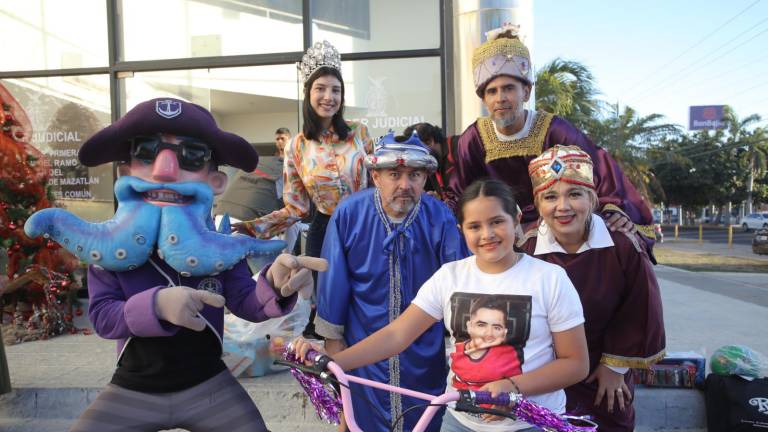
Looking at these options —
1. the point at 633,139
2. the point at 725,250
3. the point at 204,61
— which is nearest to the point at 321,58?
the point at 204,61

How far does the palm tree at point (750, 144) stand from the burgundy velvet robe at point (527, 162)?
54856 mm

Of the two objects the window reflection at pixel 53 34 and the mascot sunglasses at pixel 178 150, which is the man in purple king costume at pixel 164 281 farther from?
the window reflection at pixel 53 34

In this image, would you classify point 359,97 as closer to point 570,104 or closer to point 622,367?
point 622,367

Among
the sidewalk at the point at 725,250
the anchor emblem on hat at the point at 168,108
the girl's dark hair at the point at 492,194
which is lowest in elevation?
the sidewalk at the point at 725,250

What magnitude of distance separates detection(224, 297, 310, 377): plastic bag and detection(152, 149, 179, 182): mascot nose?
185cm

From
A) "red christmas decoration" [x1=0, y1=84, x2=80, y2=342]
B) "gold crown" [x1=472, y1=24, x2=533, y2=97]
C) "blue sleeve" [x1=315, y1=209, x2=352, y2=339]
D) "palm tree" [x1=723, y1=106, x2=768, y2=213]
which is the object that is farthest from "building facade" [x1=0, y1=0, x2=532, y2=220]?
"palm tree" [x1=723, y1=106, x2=768, y2=213]

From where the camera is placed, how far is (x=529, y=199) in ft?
9.57

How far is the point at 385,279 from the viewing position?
2502 millimetres

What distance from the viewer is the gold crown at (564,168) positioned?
2.13m

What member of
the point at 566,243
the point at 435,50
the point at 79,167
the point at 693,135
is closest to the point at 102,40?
the point at 79,167

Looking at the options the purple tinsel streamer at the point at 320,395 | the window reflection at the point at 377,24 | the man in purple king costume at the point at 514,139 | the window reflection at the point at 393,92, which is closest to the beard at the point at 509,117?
the man in purple king costume at the point at 514,139

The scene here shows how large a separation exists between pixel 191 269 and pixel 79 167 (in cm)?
571

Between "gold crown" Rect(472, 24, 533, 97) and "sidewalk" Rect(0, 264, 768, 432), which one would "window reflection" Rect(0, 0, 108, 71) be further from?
"gold crown" Rect(472, 24, 533, 97)

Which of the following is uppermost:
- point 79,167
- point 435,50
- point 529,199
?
point 435,50
